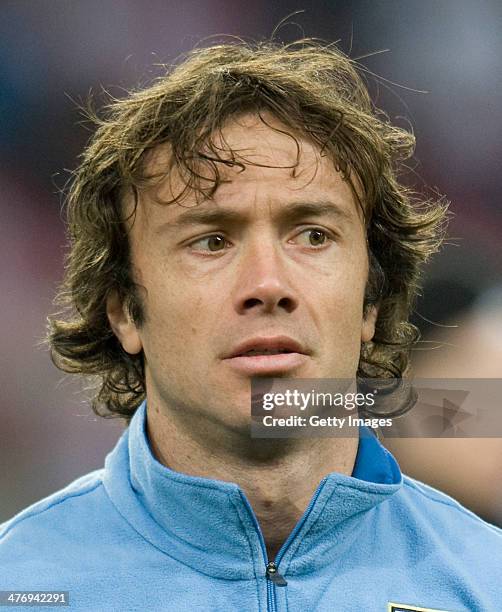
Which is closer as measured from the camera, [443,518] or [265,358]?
[265,358]

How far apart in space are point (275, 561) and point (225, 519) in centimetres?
15

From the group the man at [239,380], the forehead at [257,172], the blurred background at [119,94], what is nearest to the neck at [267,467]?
the man at [239,380]

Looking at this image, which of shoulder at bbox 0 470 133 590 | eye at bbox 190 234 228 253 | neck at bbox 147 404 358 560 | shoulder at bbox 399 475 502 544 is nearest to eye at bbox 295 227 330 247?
eye at bbox 190 234 228 253

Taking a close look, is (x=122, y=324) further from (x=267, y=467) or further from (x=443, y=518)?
(x=443, y=518)

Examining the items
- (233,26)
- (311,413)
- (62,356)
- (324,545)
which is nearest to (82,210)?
(62,356)

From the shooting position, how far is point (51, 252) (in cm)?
515

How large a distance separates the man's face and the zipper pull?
32cm

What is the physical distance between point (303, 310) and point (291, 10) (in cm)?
369

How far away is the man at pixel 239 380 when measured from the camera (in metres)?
2.25

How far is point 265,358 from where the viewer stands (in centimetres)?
225

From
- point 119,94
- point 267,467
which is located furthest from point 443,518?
point 119,94

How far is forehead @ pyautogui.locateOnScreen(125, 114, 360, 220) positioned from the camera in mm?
2416

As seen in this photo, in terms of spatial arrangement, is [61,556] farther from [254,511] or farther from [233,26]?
[233,26]

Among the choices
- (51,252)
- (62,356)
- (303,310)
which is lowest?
(303,310)
